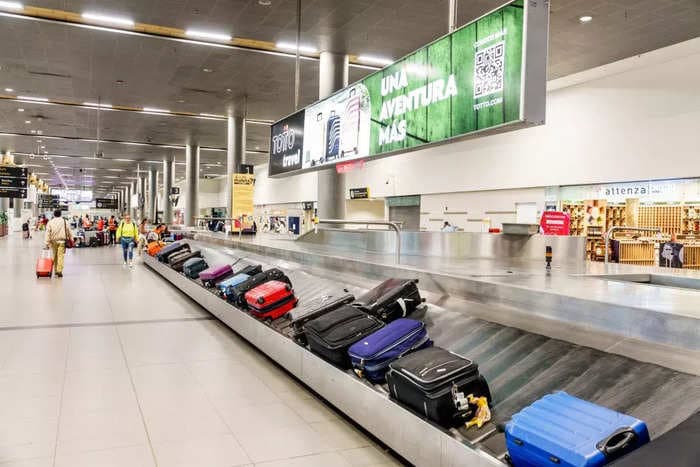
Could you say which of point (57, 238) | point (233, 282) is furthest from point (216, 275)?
point (57, 238)

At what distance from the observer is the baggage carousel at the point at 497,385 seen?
8.73ft

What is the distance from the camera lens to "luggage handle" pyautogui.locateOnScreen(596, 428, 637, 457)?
215cm

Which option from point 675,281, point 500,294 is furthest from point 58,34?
point 675,281

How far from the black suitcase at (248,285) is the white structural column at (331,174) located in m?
5.55

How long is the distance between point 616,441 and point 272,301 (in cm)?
434

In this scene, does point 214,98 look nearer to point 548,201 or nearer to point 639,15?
point 548,201

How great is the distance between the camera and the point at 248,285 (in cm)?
689

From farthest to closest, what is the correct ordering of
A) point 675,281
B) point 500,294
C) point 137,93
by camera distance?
point 137,93
point 675,281
point 500,294

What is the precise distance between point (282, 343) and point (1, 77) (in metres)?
14.2

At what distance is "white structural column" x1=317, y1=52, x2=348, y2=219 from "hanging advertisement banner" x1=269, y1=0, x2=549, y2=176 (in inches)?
199

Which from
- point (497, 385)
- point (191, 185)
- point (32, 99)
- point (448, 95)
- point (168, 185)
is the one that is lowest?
point (497, 385)

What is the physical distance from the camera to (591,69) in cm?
1349

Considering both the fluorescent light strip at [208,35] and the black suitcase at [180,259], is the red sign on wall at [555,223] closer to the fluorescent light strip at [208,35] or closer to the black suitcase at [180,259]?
the black suitcase at [180,259]

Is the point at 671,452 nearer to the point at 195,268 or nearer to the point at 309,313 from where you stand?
the point at 309,313
